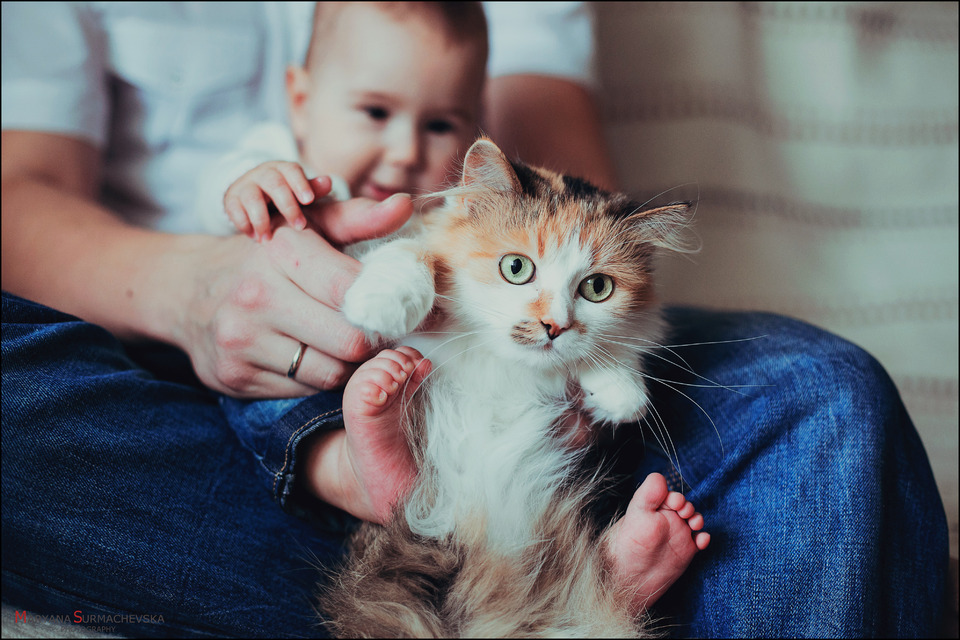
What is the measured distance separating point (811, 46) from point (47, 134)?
2.40 metres

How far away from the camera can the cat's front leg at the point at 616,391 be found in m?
0.93

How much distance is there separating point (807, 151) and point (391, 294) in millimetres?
1941

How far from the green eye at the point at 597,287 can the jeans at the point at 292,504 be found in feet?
0.82

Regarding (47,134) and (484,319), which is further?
(47,134)

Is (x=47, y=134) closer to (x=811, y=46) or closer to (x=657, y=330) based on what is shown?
(x=657, y=330)

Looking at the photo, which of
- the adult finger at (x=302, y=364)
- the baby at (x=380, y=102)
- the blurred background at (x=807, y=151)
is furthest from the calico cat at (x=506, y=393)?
the blurred background at (x=807, y=151)

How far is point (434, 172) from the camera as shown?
1428 millimetres

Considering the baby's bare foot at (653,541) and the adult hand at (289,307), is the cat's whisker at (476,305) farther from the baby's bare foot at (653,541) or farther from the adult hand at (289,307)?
the baby's bare foot at (653,541)

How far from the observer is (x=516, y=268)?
3.01 feet

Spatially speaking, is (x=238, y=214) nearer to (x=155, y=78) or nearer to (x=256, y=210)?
(x=256, y=210)

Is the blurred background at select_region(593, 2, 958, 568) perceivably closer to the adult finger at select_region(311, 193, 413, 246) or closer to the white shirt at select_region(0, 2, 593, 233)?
the white shirt at select_region(0, 2, 593, 233)

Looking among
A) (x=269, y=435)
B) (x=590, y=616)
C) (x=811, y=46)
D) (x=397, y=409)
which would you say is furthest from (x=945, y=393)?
(x=269, y=435)

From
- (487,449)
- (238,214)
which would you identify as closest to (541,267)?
(487,449)

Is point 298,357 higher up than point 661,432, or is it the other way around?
point 298,357
